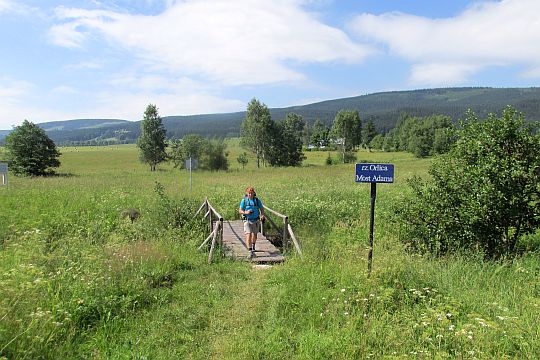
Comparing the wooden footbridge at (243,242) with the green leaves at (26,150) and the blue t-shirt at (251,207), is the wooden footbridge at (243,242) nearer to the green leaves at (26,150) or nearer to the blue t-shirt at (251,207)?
the blue t-shirt at (251,207)

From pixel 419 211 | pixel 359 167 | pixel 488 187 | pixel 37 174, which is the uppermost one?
pixel 359 167

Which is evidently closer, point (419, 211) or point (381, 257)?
point (381, 257)

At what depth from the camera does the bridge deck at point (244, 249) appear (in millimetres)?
8672

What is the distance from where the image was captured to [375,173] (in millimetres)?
6066

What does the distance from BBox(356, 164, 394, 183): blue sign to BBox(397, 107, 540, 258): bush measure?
2.31 meters

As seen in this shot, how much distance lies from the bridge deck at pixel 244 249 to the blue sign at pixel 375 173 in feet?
11.3

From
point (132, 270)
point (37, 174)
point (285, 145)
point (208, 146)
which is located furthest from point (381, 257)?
point (285, 145)

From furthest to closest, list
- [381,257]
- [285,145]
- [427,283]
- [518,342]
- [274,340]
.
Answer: [285,145]
[381,257]
[427,283]
[274,340]
[518,342]

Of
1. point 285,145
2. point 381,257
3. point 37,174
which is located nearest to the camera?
point 381,257

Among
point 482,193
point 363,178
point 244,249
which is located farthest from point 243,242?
point 482,193

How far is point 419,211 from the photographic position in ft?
26.7

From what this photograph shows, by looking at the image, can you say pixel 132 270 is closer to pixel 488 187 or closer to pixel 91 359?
pixel 91 359

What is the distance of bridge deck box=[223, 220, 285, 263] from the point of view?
8672mm

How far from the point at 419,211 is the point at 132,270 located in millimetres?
6115
